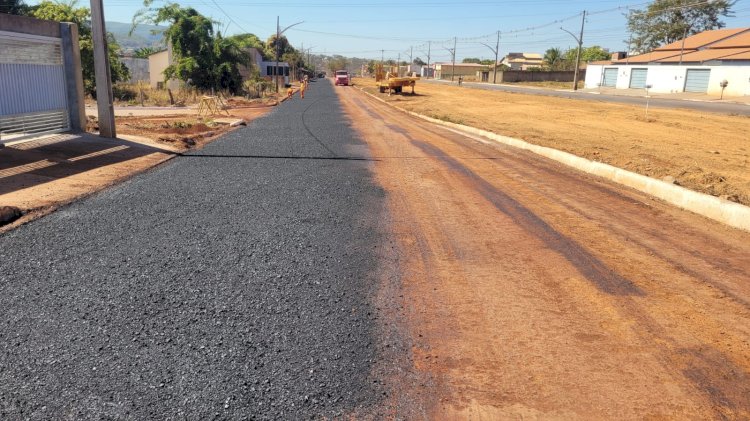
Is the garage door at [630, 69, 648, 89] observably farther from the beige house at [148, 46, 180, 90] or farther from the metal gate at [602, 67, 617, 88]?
the beige house at [148, 46, 180, 90]

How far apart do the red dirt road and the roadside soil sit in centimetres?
321

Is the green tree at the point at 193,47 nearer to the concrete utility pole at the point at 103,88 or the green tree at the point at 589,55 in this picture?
the concrete utility pole at the point at 103,88

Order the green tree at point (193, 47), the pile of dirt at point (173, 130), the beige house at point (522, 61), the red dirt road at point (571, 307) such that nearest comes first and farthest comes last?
1. the red dirt road at point (571, 307)
2. the pile of dirt at point (173, 130)
3. the green tree at point (193, 47)
4. the beige house at point (522, 61)

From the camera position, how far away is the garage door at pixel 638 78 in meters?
64.3

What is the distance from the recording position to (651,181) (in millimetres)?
10141

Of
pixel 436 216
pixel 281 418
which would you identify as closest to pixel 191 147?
pixel 436 216

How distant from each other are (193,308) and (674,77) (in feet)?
211

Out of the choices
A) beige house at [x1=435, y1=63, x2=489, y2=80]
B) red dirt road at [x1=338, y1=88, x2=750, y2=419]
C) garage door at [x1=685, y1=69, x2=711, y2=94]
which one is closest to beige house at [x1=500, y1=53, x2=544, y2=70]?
beige house at [x1=435, y1=63, x2=489, y2=80]

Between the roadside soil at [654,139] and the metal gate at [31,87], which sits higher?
the metal gate at [31,87]

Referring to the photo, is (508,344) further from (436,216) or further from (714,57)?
(714,57)

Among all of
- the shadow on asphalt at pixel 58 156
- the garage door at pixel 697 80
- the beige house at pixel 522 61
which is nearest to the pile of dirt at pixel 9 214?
the shadow on asphalt at pixel 58 156

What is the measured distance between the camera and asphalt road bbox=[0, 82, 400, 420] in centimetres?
353

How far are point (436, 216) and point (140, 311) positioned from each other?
4.56 metres

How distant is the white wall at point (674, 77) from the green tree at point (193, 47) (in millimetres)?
34010
